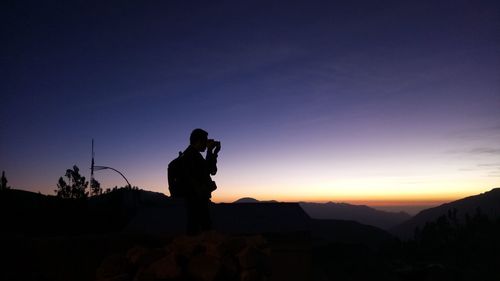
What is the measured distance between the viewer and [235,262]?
17.2 ft

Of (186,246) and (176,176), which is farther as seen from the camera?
(176,176)

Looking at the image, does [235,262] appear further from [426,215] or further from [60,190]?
[426,215]

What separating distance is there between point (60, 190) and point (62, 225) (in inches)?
1284

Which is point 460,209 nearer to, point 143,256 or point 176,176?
point 176,176

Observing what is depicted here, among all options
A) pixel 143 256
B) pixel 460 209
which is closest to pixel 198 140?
pixel 143 256

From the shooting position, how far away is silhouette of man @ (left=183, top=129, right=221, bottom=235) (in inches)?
237

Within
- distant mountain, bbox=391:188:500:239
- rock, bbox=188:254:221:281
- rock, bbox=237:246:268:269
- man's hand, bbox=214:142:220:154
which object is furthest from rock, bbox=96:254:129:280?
distant mountain, bbox=391:188:500:239

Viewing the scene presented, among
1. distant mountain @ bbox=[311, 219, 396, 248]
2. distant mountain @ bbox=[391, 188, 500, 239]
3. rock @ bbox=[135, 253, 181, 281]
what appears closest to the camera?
rock @ bbox=[135, 253, 181, 281]

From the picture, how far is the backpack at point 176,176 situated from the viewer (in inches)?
236

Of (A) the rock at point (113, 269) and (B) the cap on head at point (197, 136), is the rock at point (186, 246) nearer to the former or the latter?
(A) the rock at point (113, 269)

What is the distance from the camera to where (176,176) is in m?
6.00

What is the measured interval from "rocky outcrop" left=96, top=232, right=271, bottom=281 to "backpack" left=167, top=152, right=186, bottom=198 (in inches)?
32.4

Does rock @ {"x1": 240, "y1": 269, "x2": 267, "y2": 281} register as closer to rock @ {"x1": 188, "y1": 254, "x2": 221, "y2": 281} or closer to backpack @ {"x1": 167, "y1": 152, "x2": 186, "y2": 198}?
rock @ {"x1": 188, "y1": 254, "x2": 221, "y2": 281}

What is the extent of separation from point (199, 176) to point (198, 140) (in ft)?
1.87
